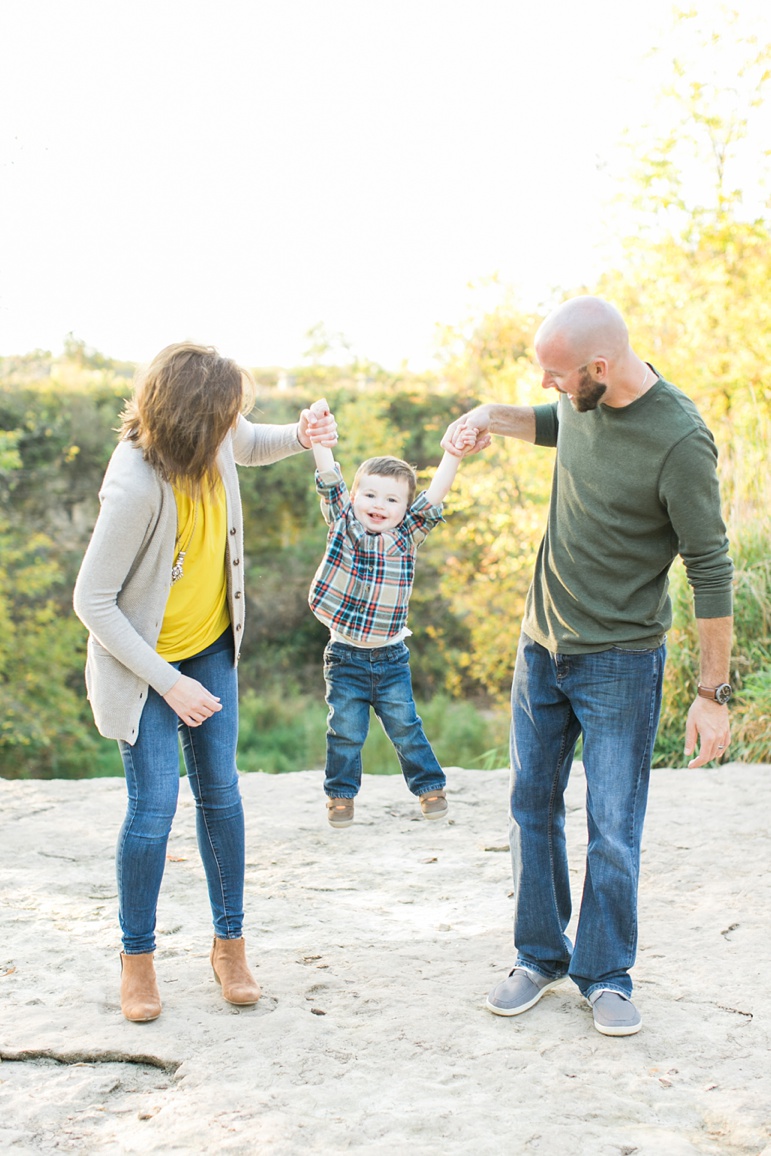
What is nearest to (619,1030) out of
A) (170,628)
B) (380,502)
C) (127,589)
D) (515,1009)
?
(515,1009)

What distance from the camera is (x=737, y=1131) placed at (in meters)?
2.21

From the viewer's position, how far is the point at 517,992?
280 cm

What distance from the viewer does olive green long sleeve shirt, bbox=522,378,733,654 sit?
249 cm

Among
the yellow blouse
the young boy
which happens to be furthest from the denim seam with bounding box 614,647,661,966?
Answer: the young boy

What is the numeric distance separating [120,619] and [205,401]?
1.79ft

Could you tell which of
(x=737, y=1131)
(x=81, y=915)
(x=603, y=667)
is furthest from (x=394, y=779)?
(x=737, y=1131)

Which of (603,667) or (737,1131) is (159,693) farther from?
(737,1131)

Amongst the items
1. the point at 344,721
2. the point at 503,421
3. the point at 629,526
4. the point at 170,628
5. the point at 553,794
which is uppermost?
the point at 503,421

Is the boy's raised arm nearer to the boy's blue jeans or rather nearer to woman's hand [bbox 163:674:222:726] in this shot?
the boy's blue jeans

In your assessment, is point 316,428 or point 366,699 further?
point 366,699

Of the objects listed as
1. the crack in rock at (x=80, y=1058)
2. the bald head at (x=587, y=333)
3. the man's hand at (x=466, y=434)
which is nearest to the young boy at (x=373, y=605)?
the man's hand at (x=466, y=434)

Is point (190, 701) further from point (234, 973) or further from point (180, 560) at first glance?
point (234, 973)

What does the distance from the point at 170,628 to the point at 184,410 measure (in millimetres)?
544

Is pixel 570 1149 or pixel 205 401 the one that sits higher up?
pixel 205 401
